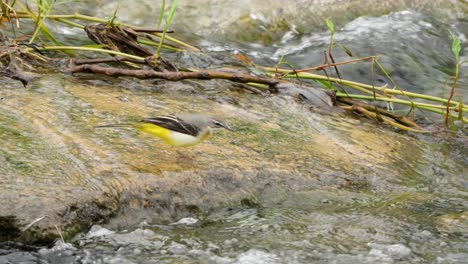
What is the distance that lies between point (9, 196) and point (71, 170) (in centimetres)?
46

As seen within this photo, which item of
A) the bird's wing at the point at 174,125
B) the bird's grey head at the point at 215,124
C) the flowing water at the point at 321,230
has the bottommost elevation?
the flowing water at the point at 321,230

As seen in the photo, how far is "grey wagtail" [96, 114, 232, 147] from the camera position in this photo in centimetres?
425

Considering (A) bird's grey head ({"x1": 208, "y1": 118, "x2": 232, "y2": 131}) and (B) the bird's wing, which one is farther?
(A) bird's grey head ({"x1": 208, "y1": 118, "x2": 232, "y2": 131})

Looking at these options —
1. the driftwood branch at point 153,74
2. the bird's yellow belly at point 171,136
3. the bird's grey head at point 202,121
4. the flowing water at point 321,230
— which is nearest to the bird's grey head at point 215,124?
the bird's grey head at point 202,121

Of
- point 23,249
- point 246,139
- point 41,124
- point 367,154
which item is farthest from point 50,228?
point 367,154

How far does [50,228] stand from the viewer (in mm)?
3426

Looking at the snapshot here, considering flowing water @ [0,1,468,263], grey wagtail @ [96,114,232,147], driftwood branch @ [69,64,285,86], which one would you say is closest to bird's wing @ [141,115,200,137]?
grey wagtail @ [96,114,232,147]

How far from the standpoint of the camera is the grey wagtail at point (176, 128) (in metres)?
4.25

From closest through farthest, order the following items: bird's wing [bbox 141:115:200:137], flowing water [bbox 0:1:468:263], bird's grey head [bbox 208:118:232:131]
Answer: flowing water [bbox 0:1:468:263] → bird's wing [bbox 141:115:200:137] → bird's grey head [bbox 208:118:232:131]

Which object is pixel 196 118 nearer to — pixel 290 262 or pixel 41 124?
pixel 41 124

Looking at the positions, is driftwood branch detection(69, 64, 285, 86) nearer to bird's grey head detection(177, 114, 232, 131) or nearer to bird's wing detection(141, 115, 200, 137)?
bird's grey head detection(177, 114, 232, 131)

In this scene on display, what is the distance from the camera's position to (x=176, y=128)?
4.26m

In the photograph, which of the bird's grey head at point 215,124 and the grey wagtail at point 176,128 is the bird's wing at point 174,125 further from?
the bird's grey head at point 215,124

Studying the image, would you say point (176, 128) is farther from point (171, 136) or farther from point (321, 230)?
point (321, 230)
